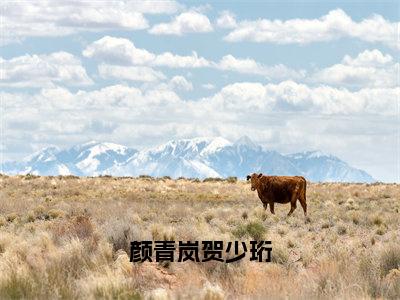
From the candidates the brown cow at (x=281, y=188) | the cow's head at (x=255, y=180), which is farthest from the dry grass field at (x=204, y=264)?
the cow's head at (x=255, y=180)

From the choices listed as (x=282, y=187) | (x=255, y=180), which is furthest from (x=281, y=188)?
(x=255, y=180)

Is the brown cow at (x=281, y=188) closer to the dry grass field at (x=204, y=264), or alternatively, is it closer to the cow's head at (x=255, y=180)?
the cow's head at (x=255, y=180)

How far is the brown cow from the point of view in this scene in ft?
90.4

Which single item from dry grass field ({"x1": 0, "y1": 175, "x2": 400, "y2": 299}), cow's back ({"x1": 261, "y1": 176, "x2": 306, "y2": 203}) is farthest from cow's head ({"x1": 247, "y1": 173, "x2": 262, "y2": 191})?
dry grass field ({"x1": 0, "y1": 175, "x2": 400, "y2": 299})

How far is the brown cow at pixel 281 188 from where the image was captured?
2755cm

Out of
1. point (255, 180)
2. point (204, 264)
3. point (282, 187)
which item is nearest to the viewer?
point (204, 264)

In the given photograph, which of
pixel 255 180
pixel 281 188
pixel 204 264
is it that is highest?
pixel 255 180

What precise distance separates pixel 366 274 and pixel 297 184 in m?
14.1

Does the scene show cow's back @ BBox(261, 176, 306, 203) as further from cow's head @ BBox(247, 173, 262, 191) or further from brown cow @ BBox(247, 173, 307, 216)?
cow's head @ BBox(247, 173, 262, 191)

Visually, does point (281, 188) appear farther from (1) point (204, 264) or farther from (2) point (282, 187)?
(1) point (204, 264)

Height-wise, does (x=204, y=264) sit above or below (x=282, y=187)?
below

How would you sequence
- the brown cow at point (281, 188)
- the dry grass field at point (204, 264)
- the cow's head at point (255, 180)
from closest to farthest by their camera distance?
the dry grass field at point (204, 264) → the brown cow at point (281, 188) → the cow's head at point (255, 180)

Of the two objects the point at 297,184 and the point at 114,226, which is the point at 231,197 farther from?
A: the point at 114,226

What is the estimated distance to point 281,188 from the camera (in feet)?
90.7
